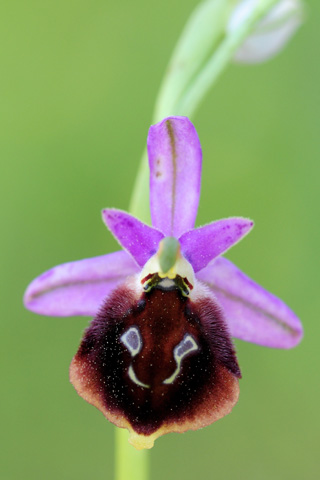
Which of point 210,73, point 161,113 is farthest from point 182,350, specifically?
point 210,73

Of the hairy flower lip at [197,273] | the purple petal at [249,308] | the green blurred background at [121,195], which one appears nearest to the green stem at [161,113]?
the hairy flower lip at [197,273]

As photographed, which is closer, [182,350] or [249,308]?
[182,350]

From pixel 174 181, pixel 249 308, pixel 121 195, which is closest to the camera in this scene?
pixel 174 181

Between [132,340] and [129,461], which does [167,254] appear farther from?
[129,461]

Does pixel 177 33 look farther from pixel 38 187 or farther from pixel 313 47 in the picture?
pixel 38 187

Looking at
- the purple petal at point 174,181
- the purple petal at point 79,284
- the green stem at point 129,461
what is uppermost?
the purple petal at point 174,181

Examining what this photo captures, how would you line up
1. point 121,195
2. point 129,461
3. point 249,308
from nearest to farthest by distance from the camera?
point 249,308
point 129,461
point 121,195

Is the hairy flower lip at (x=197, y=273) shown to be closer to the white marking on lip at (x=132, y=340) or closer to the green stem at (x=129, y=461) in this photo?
the white marking on lip at (x=132, y=340)
